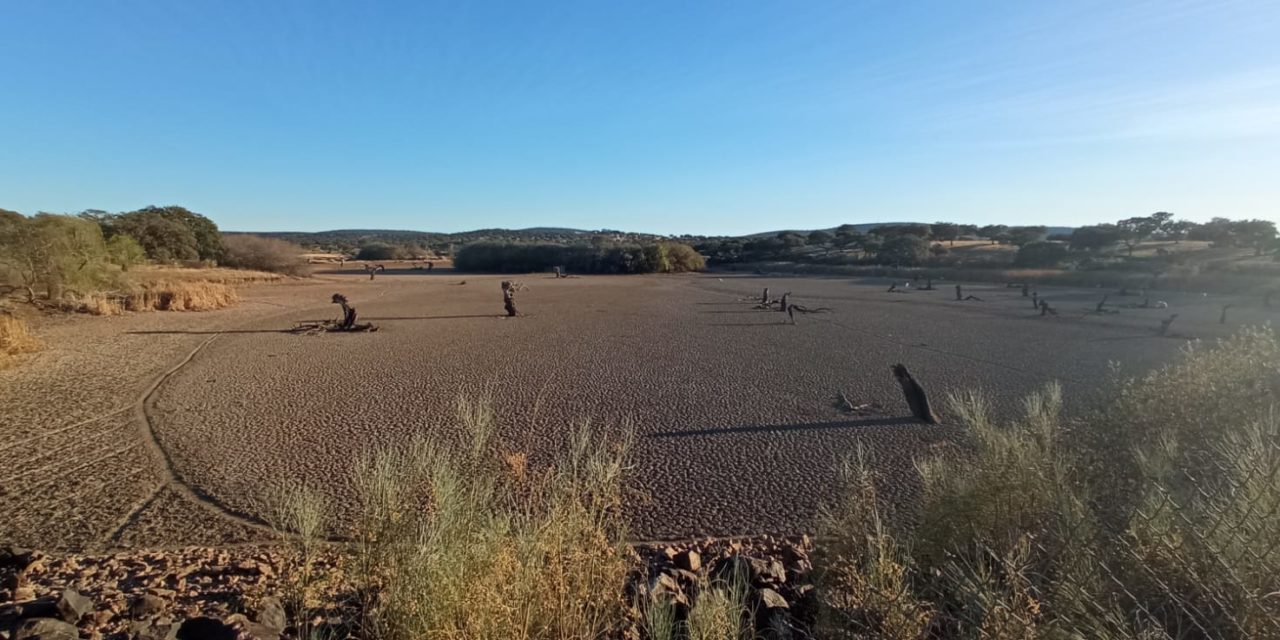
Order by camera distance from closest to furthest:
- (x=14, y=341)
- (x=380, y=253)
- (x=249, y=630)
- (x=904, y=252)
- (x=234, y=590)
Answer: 1. (x=249, y=630)
2. (x=234, y=590)
3. (x=14, y=341)
4. (x=904, y=252)
5. (x=380, y=253)

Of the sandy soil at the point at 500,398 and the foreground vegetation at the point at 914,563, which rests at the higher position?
the foreground vegetation at the point at 914,563

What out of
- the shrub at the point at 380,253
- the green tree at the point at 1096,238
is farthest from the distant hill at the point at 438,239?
the green tree at the point at 1096,238

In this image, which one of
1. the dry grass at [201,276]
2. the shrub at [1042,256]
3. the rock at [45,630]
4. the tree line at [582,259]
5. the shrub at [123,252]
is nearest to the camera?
the rock at [45,630]

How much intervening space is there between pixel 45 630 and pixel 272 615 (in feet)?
2.87

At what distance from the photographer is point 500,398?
A: 419 inches

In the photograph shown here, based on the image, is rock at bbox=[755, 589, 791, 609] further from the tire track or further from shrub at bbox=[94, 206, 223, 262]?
shrub at bbox=[94, 206, 223, 262]

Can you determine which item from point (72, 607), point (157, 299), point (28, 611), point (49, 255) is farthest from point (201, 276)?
point (72, 607)

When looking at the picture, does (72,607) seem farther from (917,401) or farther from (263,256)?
(263,256)

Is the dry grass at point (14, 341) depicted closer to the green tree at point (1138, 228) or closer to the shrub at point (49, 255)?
the shrub at point (49, 255)

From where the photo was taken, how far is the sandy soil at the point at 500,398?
20.7 ft

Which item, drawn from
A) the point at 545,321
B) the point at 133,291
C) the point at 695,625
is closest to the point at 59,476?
the point at 695,625

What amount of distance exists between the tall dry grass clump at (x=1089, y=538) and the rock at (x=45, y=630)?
345cm

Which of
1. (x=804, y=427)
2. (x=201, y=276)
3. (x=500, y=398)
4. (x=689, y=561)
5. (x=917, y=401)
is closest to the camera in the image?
(x=689, y=561)

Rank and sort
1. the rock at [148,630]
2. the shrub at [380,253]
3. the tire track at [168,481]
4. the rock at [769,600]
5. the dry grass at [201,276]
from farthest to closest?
1. the shrub at [380,253]
2. the dry grass at [201,276]
3. the tire track at [168,481]
4. the rock at [769,600]
5. the rock at [148,630]
